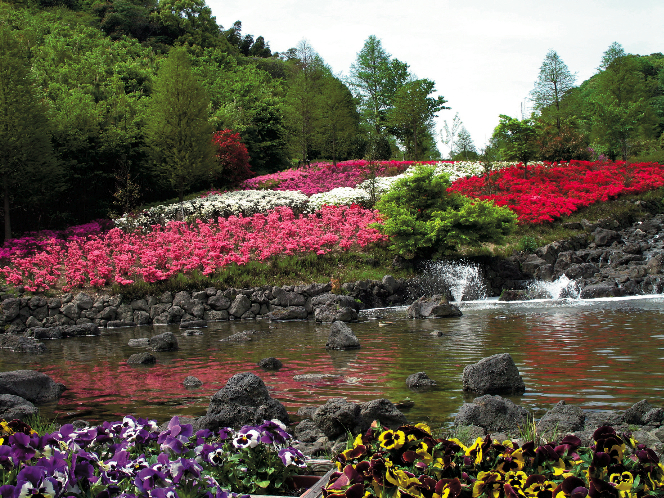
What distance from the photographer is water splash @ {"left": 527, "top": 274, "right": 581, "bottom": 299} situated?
52.9ft

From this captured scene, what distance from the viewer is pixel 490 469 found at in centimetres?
281

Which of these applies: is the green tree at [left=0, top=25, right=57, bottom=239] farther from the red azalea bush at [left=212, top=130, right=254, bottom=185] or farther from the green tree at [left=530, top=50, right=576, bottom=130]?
the green tree at [left=530, top=50, right=576, bottom=130]

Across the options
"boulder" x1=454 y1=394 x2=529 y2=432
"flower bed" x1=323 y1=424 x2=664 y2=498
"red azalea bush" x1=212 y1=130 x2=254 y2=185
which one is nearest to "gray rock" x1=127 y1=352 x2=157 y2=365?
"boulder" x1=454 y1=394 x2=529 y2=432

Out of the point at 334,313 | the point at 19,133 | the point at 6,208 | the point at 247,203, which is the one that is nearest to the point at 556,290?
the point at 334,313

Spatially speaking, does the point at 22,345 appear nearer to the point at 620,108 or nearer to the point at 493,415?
the point at 493,415

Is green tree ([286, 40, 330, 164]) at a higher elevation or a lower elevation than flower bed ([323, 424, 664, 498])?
higher

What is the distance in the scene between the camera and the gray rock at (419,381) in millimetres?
6718

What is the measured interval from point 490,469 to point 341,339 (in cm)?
719

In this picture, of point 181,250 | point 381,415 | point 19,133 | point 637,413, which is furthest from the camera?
point 19,133

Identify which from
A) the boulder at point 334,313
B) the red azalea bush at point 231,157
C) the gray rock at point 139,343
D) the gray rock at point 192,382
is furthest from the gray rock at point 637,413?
the red azalea bush at point 231,157

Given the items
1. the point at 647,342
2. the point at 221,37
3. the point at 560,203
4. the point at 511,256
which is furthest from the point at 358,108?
the point at 647,342

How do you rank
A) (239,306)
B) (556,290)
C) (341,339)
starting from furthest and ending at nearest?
(556,290), (239,306), (341,339)

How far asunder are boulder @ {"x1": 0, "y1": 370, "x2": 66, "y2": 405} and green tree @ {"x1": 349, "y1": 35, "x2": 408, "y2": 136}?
4420 cm

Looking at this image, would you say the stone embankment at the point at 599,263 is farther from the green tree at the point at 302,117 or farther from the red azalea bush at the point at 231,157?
the green tree at the point at 302,117
